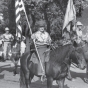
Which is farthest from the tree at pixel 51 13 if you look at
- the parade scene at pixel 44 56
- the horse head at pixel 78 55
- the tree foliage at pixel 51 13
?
the horse head at pixel 78 55

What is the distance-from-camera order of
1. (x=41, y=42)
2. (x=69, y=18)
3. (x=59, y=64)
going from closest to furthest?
(x=59, y=64)
(x=41, y=42)
(x=69, y=18)

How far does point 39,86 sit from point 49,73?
247 cm

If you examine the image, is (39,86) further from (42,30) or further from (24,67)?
(42,30)

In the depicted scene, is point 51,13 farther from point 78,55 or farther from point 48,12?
point 78,55

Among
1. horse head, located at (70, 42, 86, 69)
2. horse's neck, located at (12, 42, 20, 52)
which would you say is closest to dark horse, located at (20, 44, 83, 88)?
horse head, located at (70, 42, 86, 69)

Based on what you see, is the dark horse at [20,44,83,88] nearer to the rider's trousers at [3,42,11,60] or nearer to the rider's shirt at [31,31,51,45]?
the rider's shirt at [31,31,51,45]

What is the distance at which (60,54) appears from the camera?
6621mm

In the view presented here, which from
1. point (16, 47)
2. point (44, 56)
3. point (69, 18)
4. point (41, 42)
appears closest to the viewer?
point (44, 56)

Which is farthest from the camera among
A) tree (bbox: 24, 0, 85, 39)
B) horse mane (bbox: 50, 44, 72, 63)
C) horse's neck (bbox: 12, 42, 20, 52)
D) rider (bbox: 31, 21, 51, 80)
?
tree (bbox: 24, 0, 85, 39)

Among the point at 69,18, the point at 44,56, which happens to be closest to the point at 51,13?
the point at 69,18

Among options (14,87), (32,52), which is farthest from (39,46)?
(14,87)

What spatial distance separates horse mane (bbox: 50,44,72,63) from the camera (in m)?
6.50

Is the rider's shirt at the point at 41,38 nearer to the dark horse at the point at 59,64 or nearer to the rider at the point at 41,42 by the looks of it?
the rider at the point at 41,42

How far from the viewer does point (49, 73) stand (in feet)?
21.6
